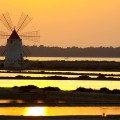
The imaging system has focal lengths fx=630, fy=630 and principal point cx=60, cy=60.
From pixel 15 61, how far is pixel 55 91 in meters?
40.8

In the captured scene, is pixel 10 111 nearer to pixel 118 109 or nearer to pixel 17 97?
pixel 118 109

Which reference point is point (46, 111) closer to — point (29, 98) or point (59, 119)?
point (59, 119)

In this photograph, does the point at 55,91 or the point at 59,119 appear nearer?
the point at 59,119

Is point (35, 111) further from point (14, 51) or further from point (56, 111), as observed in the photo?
point (14, 51)

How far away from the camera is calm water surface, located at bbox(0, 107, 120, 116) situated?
21.4 meters

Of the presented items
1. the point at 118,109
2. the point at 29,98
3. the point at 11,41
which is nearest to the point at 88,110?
the point at 118,109

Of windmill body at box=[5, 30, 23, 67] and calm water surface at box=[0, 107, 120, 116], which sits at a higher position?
windmill body at box=[5, 30, 23, 67]

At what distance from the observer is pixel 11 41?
7256 cm

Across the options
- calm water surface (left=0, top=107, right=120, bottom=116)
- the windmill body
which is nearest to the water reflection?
calm water surface (left=0, top=107, right=120, bottom=116)

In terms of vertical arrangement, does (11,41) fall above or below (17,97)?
above

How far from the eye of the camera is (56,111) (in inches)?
879

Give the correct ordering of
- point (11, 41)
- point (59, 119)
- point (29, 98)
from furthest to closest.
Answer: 1. point (11, 41)
2. point (29, 98)
3. point (59, 119)

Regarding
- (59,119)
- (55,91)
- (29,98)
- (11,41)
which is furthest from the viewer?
(11,41)

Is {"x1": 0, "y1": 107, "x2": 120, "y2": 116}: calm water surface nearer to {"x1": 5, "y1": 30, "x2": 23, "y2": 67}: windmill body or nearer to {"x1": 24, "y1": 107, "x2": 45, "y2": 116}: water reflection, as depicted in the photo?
{"x1": 24, "y1": 107, "x2": 45, "y2": 116}: water reflection
